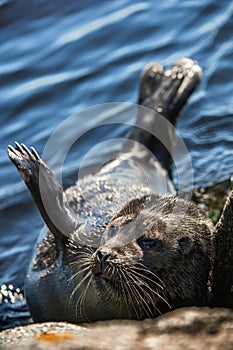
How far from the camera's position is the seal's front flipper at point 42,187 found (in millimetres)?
5672

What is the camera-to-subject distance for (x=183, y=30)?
9.72 metres

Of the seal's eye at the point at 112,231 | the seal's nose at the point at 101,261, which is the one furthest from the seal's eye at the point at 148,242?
the seal's nose at the point at 101,261

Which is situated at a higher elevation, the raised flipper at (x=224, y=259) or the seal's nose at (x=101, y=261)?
the seal's nose at (x=101, y=261)

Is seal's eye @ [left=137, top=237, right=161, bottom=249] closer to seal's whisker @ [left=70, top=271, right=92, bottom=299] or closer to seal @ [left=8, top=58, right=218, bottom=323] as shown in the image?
seal @ [left=8, top=58, right=218, bottom=323]

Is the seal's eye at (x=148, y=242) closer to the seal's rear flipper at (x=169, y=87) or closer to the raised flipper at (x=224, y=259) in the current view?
the raised flipper at (x=224, y=259)

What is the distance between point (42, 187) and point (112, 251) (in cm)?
105

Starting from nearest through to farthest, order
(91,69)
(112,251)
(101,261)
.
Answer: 1. (101,261)
2. (112,251)
3. (91,69)

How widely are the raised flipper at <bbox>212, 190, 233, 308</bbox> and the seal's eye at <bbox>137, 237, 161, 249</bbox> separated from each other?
0.37 m

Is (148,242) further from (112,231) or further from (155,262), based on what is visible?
(112,231)

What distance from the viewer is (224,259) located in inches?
193

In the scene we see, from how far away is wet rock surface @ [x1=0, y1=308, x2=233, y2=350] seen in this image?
3572mm

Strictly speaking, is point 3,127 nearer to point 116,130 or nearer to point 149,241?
point 116,130

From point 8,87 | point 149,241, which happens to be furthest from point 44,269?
point 8,87

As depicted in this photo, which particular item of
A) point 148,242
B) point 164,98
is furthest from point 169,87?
point 148,242
